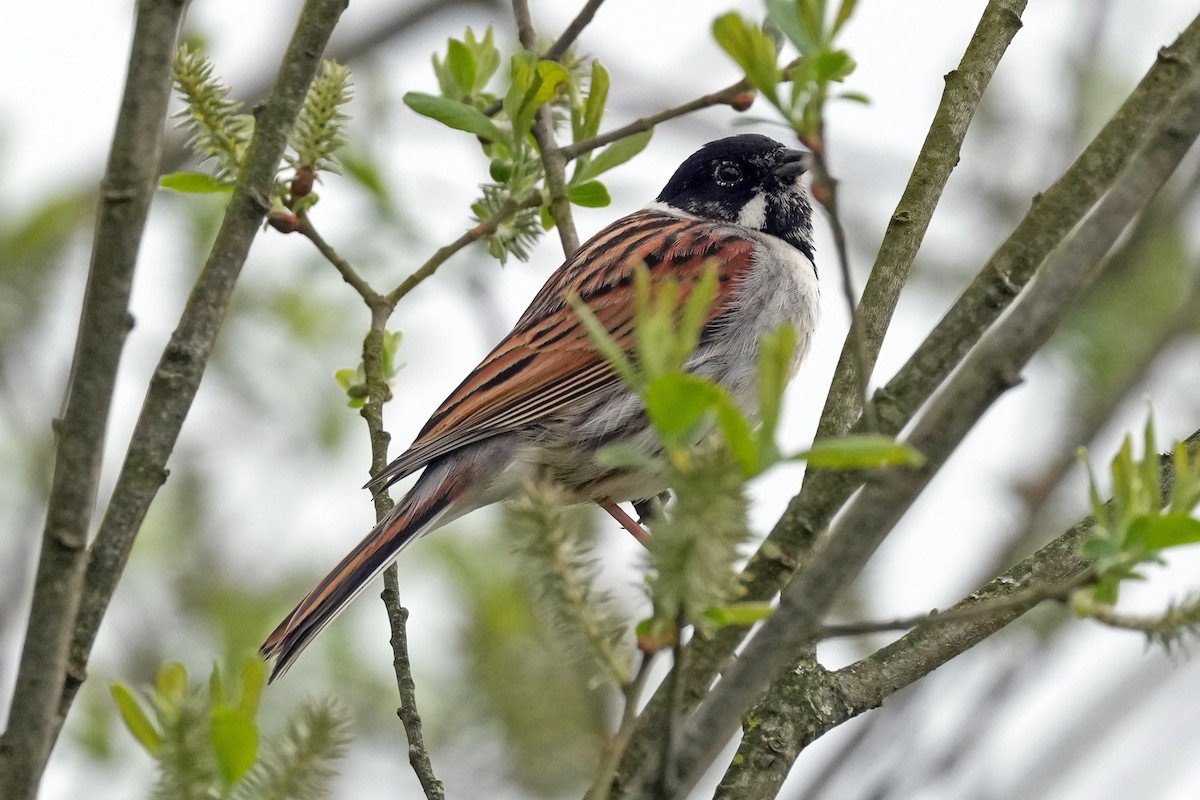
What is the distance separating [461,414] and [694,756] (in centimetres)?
281

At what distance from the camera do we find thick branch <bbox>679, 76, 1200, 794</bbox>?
1973mm

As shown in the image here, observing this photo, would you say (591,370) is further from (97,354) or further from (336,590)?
(97,354)

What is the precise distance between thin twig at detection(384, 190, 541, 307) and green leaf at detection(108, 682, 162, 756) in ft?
6.14

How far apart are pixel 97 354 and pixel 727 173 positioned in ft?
12.7

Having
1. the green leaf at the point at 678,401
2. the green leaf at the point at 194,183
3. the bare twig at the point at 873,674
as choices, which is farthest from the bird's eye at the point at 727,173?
the green leaf at the point at 678,401

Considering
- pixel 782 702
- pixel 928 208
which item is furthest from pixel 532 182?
pixel 782 702

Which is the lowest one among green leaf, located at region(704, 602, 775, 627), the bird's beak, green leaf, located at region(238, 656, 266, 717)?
green leaf, located at region(238, 656, 266, 717)

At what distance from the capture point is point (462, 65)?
3682mm

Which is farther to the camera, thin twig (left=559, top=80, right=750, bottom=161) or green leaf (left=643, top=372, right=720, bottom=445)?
thin twig (left=559, top=80, right=750, bottom=161)

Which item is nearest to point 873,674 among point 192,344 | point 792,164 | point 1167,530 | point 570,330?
point 1167,530

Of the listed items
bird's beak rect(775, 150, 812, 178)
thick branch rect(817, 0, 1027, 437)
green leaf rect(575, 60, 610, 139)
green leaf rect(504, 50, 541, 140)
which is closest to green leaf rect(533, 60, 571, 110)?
green leaf rect(504, 50, 541, 140)

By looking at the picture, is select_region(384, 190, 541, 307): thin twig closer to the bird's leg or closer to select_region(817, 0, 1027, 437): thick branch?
select_region(817, 0, 1027, 437): thick branch

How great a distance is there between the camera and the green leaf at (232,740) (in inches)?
69.7

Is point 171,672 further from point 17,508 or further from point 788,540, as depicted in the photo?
point 17,508
